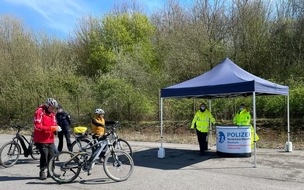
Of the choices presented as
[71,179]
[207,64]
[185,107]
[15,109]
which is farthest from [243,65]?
[71,179]

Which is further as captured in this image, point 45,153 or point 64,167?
point 45,153

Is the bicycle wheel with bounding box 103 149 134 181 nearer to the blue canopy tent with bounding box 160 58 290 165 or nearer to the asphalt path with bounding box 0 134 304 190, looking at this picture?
the asphalt path with bounding box 0 134 304 190

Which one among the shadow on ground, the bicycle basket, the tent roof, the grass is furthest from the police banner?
the bicycle basket

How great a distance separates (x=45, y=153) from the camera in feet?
27.3

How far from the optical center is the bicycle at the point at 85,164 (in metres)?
7.98

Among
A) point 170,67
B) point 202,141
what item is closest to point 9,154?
point 202,141

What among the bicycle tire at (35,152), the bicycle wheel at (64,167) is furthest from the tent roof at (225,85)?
the bicycle wheel at (64,167)

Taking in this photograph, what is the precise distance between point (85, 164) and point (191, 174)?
2.70 metres

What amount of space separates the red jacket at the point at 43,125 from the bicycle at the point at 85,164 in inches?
22.8

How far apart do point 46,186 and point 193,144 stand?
8.46 metres

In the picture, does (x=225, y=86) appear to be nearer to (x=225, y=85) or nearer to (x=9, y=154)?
(x=225, y=85)

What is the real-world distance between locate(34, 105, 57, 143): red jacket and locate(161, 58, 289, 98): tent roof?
4.43 meters

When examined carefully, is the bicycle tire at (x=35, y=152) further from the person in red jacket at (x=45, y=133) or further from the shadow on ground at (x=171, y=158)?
the shadow on ground at (x=171, y=158)

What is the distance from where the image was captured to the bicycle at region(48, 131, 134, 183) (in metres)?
7.98
